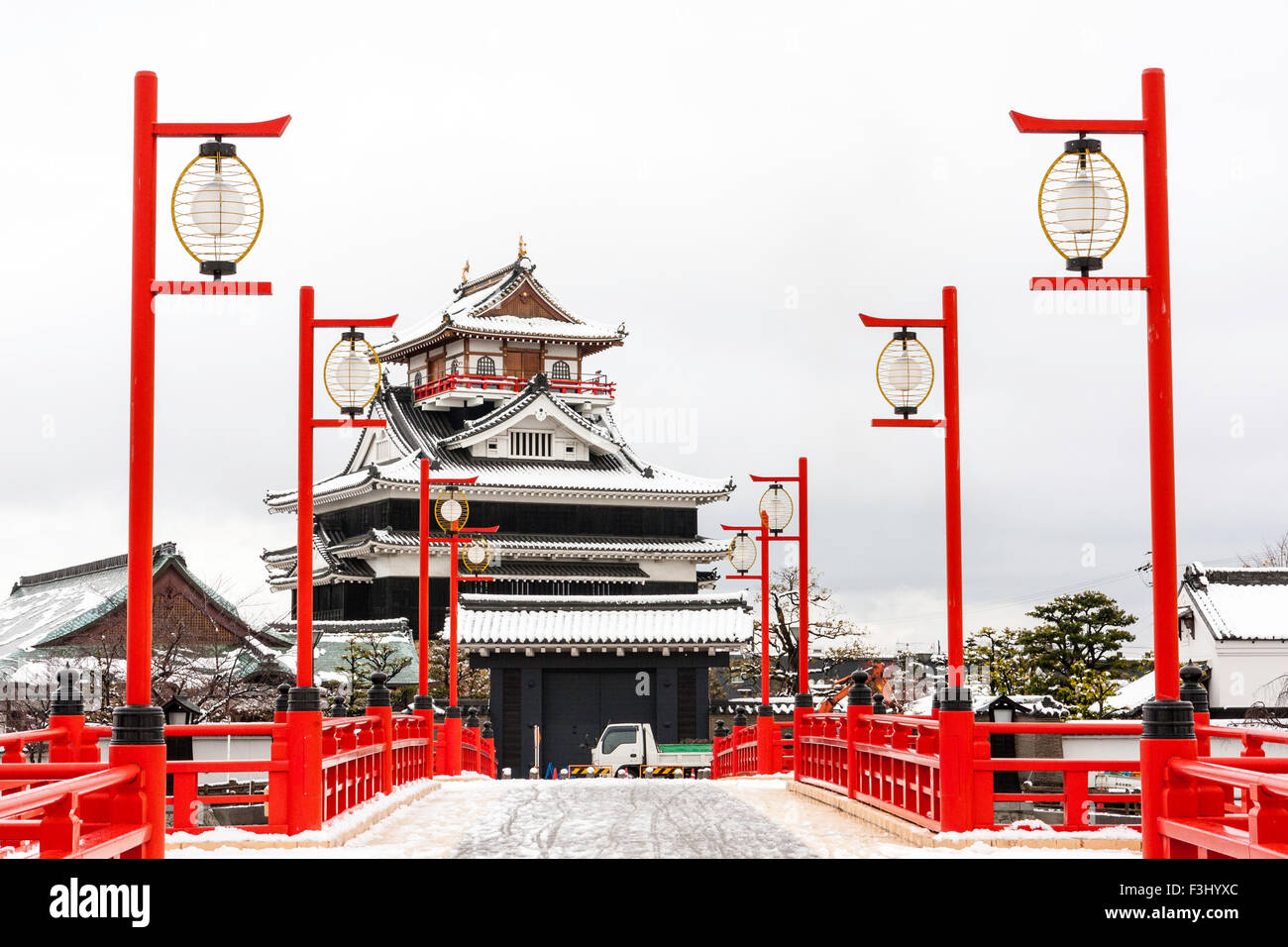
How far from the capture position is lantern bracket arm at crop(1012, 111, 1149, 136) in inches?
361

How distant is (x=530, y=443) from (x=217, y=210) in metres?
45.6

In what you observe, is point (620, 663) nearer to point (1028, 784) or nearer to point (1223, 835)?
point (1028, 784)

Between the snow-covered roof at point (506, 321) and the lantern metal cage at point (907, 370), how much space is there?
43576 mm

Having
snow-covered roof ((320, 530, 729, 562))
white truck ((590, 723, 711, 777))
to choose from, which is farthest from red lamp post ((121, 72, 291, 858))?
snow-covered roof ((320, 530, 729, 562))

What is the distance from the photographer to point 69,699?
1204 cm

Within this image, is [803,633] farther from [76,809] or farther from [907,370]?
[76,809]

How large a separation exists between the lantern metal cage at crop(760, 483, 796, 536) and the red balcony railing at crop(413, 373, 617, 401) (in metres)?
33.5

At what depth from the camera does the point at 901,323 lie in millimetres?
13734

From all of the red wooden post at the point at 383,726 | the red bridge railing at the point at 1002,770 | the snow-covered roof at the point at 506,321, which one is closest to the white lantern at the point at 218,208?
the red bridge railing at the point at 1002,770

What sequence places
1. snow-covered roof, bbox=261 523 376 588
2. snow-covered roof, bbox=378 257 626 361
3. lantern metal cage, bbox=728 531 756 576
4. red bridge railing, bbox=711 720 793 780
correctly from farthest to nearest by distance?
1. snow-covered roof, bbox=378 257 626 361
2. snow-covered roof, bbox=261 523 376 588
3. lantern metal cage, bbox=728 531 756 576
4. red bridge railing, bbox=711 720 793 780

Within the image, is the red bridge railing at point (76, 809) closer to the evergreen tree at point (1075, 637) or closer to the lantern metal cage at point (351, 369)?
the lantern metal cage at point (351, 369)

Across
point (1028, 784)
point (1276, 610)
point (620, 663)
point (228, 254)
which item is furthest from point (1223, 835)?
point (620, 663)

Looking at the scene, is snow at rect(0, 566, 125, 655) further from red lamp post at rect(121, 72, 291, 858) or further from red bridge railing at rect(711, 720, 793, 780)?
red lamp post at rect(121, 72, 291, 858)
